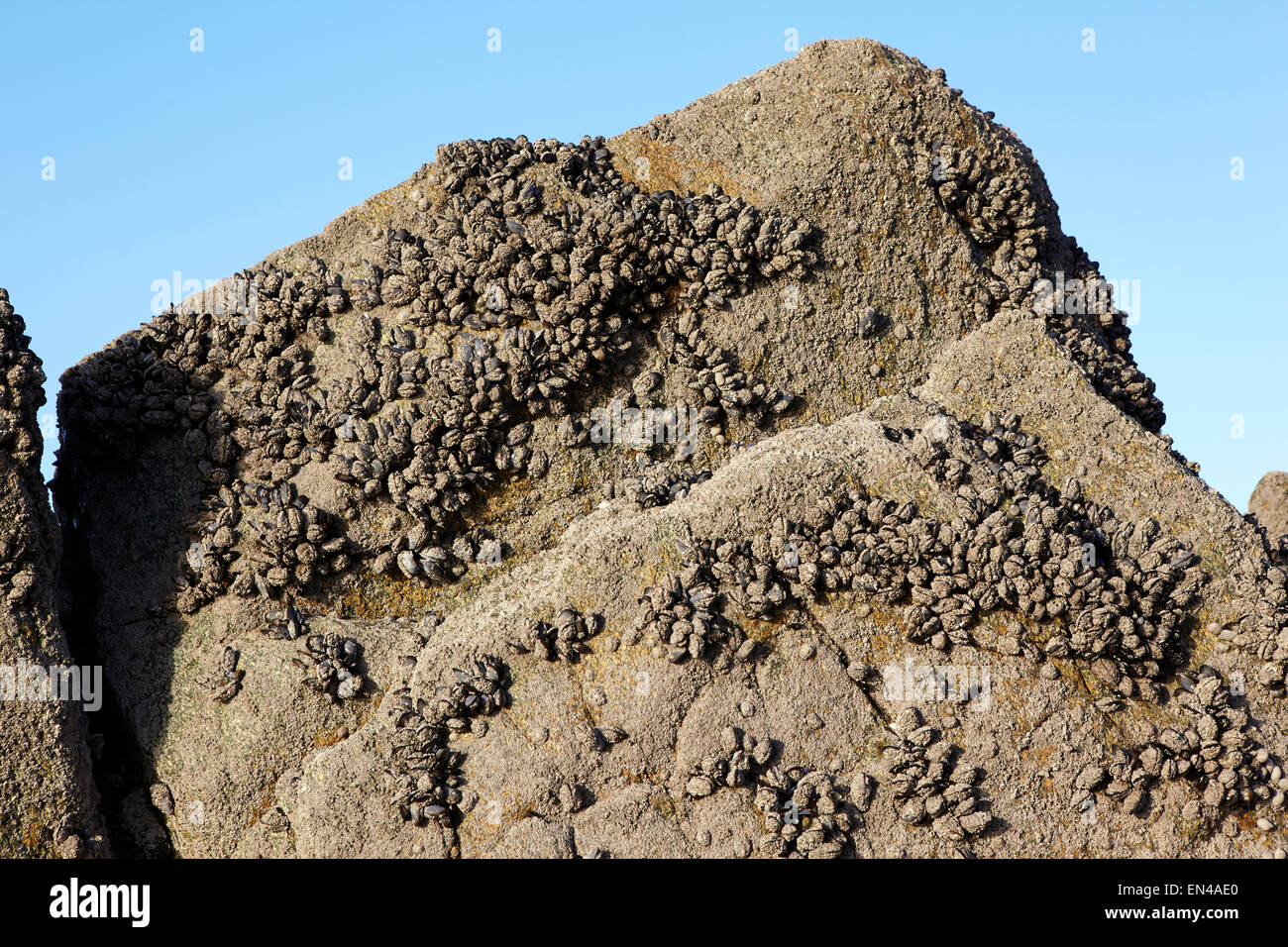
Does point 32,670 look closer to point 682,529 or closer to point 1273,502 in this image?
point 682,529

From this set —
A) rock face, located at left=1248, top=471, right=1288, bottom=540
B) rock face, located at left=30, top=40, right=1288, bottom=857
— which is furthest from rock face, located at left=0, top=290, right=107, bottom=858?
rock face, located at left=1248, top=471, right=1288, bottom=540

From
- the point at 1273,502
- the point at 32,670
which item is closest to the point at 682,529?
the point at 32,670

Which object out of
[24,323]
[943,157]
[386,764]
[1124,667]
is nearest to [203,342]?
[24,323]

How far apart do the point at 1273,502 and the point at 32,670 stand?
10.5 metres

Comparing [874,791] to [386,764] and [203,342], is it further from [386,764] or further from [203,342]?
[203,342]

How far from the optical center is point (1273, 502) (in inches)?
450

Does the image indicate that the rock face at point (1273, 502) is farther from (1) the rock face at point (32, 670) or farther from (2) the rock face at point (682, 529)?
(1) the rock face at point (32, 670)

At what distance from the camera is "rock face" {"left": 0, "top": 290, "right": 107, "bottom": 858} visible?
19.9 ft

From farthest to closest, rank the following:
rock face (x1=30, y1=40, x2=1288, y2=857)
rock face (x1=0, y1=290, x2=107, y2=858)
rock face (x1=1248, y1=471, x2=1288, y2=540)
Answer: rock face (x1=1248, y1=471, x2=1288, y2=540) → rock face (x1=30, y1=40, x2=1288, y2=857) → rock face (x1=0, y1=290, x2=107, y2=858)

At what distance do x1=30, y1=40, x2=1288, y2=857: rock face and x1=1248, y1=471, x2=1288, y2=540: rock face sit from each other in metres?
3.49

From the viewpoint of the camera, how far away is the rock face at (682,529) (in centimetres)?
626

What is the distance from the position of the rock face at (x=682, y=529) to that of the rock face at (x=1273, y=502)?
137 inches

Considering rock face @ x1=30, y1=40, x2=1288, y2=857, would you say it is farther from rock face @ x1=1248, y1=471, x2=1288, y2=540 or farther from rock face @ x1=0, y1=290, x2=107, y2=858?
rock face @ x1=1248, y1=471, x2=1288, y2=540

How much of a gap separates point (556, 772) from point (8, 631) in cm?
290
